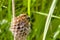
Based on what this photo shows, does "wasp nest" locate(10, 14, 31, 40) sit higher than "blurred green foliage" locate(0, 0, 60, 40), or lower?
higher

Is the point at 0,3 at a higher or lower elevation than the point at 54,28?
higher

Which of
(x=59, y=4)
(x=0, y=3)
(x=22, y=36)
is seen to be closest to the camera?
(x=22, y=36)

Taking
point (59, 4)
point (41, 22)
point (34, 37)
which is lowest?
point (34, 37)

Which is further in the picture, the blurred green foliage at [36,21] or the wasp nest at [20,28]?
the blurred green foliage at [36,21]

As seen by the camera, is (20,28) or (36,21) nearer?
(20,28)

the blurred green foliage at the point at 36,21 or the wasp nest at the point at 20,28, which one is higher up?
the wasp nest at the point at 20,28

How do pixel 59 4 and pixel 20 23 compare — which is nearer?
pixel 20 23

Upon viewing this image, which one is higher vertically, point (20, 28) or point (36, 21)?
point (20, 28)

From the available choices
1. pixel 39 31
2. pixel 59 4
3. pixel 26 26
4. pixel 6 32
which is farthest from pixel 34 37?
pixel 26 26

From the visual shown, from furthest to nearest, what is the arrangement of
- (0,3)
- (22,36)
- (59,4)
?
(59,4)
(0,3)
(22,36)

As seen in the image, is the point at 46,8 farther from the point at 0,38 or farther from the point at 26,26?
the point at 26,26

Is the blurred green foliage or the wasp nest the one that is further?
the blurred green foliage
